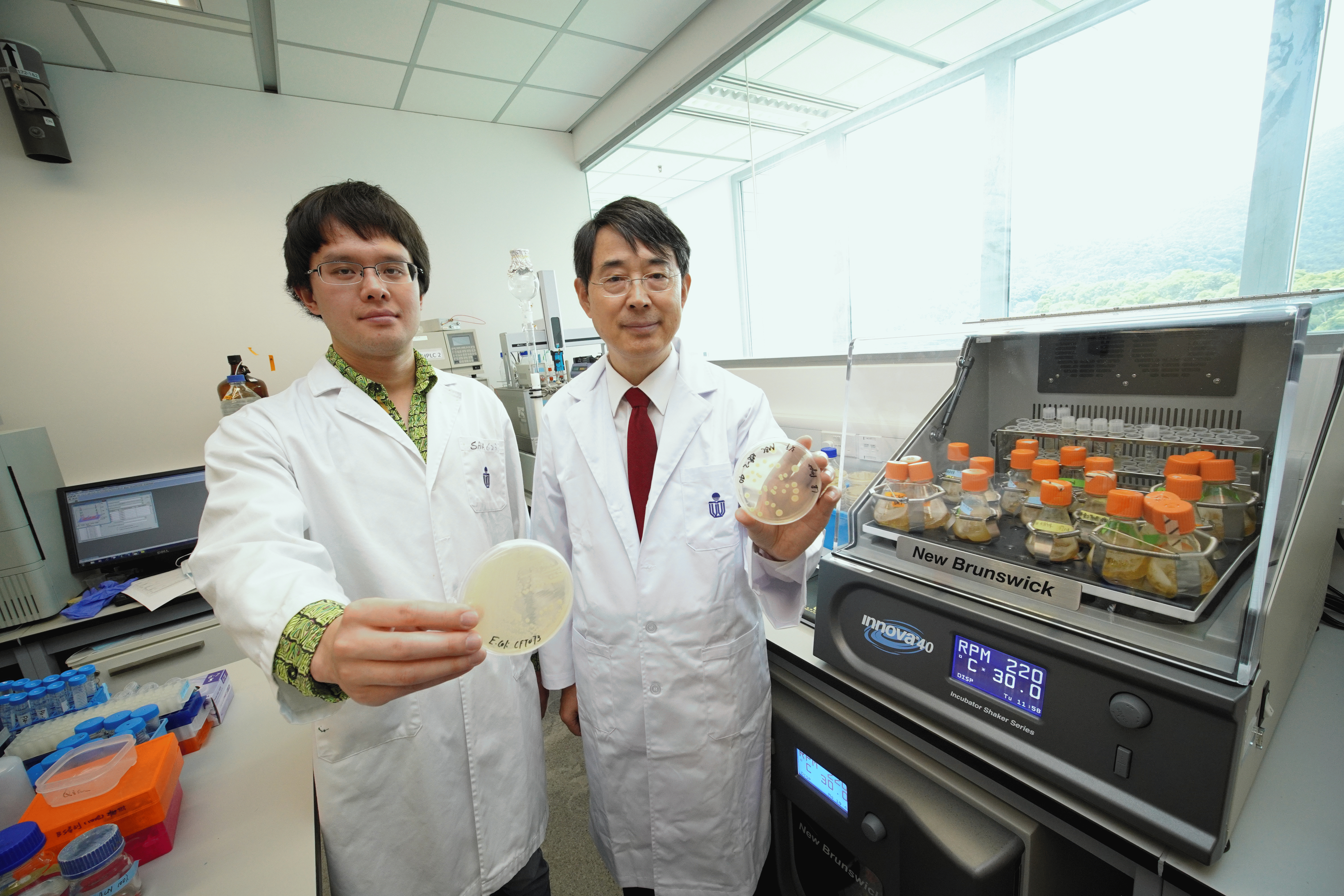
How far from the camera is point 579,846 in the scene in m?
1.86

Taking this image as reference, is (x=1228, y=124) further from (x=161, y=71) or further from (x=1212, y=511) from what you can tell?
(x=161, y=71)

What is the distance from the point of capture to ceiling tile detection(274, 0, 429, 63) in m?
2.41

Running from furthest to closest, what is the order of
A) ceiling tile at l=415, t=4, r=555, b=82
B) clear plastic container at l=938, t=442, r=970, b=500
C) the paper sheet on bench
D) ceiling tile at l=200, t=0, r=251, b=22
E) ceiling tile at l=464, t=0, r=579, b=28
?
ceiling tile at l=415, t=4, r=555, b=82, ceiling tile at l=464, t=0, r=579, b=28, ceiling tile at l=200, t=0, r=251, b=22, the paper sheet on bench, clear plastic container at l=938, t=442, r=970, b=500

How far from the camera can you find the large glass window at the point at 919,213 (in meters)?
2.64

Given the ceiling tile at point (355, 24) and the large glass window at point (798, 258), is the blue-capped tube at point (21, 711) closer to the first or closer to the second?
the ceiling tile at point (355, 24)

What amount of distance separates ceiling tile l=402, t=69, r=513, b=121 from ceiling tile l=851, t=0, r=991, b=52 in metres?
2.20

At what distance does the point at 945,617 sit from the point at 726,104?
3.48 meters

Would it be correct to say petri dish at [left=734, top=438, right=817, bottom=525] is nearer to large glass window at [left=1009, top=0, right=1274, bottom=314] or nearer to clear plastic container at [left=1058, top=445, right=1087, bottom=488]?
clear plastic container at [left=1058, top=445, right=1087, bottom=488]

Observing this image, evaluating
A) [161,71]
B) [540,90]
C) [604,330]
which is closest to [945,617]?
[604,330]

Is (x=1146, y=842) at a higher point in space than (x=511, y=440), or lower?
lower

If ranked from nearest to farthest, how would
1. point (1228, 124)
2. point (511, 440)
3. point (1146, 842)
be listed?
point (1146, 842)
point (511, 440)
point (1228, 124)

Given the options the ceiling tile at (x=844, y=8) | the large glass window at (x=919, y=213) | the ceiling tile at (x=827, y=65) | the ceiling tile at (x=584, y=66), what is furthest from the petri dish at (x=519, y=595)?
the ceiling tile at (x=584, y=66)

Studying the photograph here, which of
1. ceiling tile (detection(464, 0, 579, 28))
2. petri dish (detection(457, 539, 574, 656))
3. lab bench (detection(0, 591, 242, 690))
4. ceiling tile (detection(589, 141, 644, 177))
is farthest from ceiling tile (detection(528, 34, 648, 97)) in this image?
lab bench (detection(0, 591, 242, 690))

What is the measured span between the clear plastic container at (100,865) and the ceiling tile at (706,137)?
4.04 m
